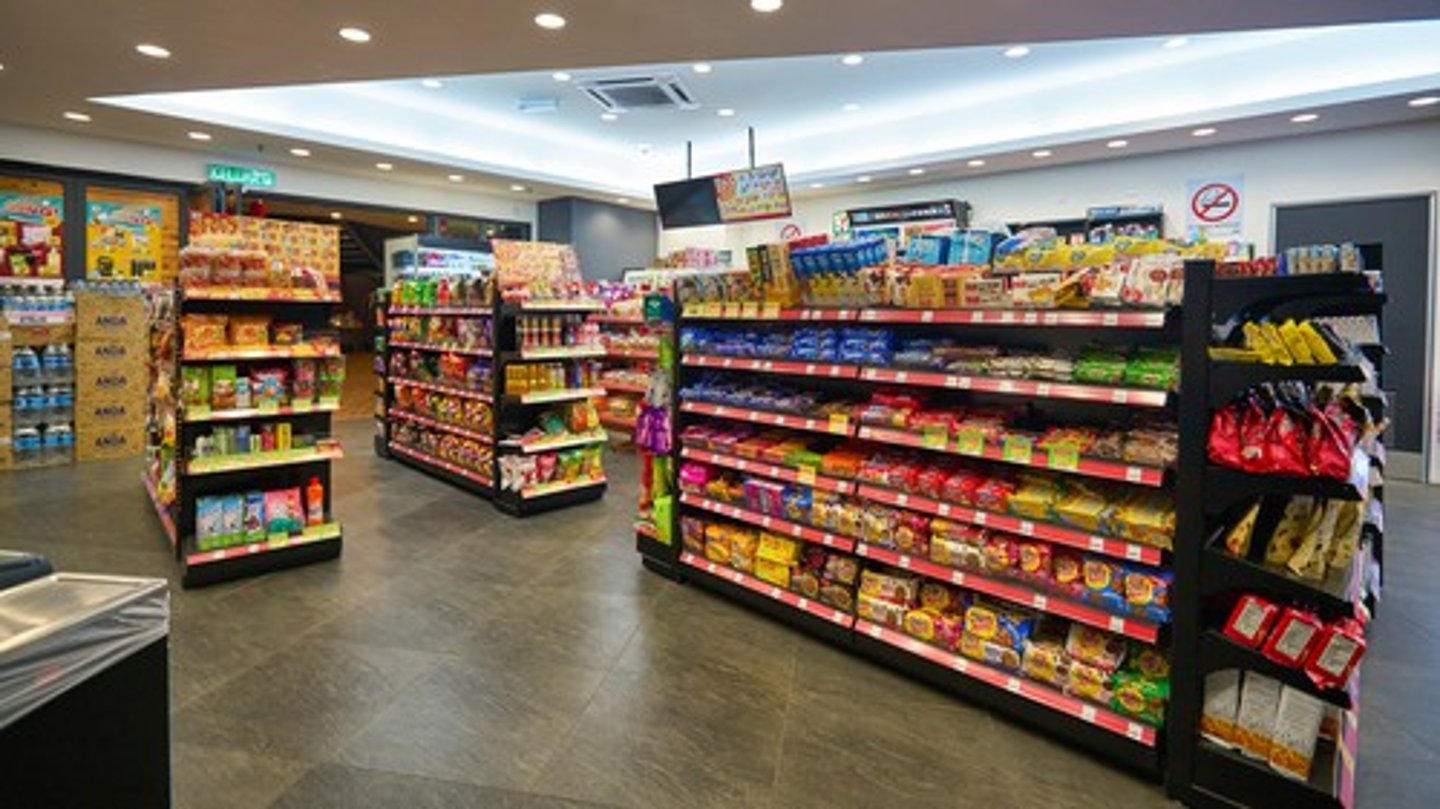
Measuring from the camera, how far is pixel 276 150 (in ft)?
28.5

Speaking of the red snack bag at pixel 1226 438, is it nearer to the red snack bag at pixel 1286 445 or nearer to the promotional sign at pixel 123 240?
the red snack bag at pixel 1286 445

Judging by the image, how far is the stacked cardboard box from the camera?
7461 millimetres

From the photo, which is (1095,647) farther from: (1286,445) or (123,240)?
(123,240)

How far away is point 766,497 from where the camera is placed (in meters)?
3.84

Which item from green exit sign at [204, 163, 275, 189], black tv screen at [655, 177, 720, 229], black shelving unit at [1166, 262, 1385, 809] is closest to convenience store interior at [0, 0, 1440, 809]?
black shelving unit at [1166, 262, 1385, 809]

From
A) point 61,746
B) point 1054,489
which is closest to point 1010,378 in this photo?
point 1054,489

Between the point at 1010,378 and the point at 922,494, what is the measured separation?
0.65 metres

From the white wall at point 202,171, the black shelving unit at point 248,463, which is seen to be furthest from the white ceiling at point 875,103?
the black shelving unit at point 248,463

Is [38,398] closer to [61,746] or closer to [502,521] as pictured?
[502,521]

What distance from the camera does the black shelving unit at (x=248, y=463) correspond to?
4.18 m

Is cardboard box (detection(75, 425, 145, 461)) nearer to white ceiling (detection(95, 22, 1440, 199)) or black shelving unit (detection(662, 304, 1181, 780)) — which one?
white ceiling (detection(95, 22, 1440, 199))

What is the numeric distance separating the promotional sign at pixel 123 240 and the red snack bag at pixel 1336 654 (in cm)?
1094

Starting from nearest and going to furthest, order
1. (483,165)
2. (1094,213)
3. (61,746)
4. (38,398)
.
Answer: (61,746)
(38,398)
(1094,213)
(483,165)

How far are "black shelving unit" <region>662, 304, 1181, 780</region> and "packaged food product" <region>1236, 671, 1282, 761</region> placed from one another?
0.25m
